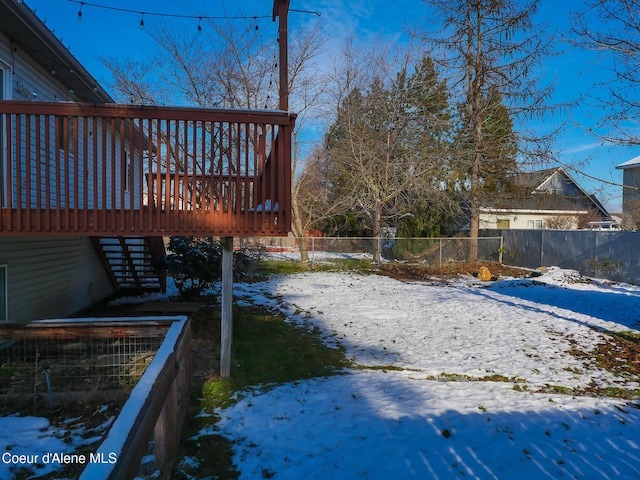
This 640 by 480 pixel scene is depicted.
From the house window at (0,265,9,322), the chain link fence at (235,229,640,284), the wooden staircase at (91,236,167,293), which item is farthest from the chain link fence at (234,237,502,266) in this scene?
the house window at (0,265,9,322)

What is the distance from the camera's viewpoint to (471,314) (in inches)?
340

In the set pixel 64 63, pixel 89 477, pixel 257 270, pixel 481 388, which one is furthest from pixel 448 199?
pixel 89 477

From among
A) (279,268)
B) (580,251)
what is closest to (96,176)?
(279,268)

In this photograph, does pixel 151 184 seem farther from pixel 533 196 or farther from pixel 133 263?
pixel 533 196

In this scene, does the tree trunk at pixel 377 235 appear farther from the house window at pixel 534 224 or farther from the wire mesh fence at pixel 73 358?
the wire mesh fence at pixel 73 358

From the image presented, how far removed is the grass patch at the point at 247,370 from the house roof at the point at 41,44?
193 inches

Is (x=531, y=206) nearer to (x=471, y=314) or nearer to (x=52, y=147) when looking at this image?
(x=471, y=314)

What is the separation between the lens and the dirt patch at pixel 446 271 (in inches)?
591

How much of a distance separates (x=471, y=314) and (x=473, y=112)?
1079 cm

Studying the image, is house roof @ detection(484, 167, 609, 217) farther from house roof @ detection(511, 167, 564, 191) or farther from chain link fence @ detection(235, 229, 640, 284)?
chain link fence @ detection(235, 229, 640, 284)

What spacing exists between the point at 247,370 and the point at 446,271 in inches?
488

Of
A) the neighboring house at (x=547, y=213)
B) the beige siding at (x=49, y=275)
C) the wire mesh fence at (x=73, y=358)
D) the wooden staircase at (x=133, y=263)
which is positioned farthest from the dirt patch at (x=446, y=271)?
the wire mesh fence at (x=73, y=358)

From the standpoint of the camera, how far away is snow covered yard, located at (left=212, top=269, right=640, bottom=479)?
312cm

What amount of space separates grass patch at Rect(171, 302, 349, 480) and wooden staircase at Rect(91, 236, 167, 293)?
7.40 ft
